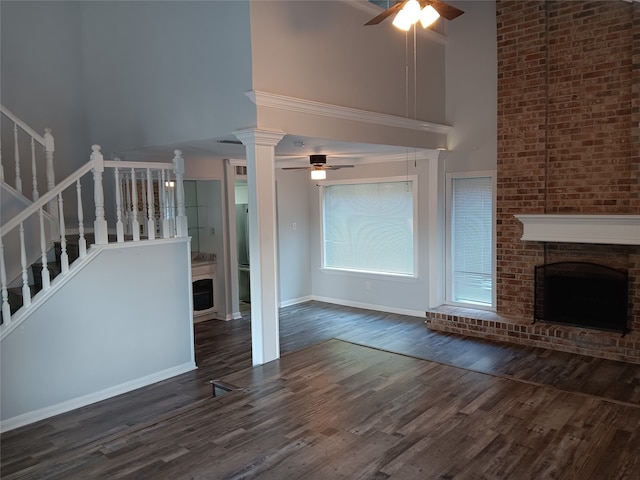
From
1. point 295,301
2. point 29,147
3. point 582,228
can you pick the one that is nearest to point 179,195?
point 29,147

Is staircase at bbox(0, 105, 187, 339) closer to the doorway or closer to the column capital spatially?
the column capital

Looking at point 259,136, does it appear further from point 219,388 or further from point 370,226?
point 370,226

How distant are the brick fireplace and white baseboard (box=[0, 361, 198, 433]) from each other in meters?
3.24

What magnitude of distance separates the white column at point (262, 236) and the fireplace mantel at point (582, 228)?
9.21 ft

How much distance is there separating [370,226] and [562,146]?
3.06m

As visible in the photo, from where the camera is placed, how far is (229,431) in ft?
11.0

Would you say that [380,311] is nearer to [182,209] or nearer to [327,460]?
[182,209]

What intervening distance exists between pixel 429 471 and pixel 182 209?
11.3 ft

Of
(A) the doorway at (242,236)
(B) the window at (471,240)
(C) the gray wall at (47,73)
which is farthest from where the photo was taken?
(A) the doorway at (242,236)

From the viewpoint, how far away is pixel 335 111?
15.8 ft

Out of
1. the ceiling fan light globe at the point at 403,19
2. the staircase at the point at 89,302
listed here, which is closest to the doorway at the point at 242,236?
the staircase at the point at 89,302

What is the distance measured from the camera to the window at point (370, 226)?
7.17m

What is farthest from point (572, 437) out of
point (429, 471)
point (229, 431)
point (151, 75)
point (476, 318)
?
point (151, 75)

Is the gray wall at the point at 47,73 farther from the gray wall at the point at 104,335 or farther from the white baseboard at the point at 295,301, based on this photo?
the white baseboard at the point at 295,301
